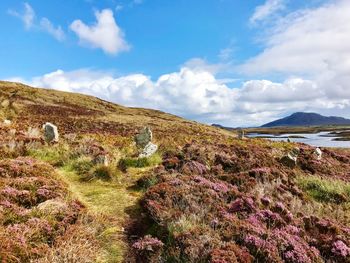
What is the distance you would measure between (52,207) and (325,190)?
383 inches

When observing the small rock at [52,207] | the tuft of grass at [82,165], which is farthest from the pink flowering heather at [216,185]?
the small rock at [52,207]

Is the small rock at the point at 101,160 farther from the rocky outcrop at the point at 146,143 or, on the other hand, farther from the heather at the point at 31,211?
the rocky outcrop at the point at 146,143

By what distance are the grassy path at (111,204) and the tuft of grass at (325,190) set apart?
6.51 meters

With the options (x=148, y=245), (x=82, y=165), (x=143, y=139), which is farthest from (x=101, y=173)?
(x=148, y=245)

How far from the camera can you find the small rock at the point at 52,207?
9641mm

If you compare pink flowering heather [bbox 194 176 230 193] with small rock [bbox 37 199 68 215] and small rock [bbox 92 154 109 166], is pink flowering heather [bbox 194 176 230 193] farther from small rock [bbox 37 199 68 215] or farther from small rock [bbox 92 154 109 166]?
small rock [bbox 37 199 68 215]

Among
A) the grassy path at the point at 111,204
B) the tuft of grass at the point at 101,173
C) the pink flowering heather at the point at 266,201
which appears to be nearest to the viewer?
the grassy path at the point at 111,204

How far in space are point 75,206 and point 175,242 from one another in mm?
3448

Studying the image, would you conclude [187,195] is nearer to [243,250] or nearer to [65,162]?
[243,250]

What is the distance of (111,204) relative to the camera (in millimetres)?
12195

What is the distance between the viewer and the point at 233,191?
41.9 ft

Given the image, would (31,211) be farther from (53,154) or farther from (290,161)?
(290,161)

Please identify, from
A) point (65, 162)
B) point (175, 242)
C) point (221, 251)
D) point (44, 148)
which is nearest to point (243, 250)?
point (221, 251)

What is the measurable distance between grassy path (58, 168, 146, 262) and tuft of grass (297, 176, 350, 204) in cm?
651
